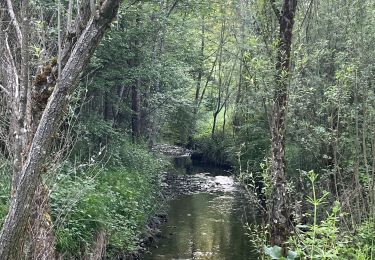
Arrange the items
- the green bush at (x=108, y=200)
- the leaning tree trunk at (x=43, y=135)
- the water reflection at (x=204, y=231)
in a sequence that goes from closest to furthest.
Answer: the leaning tree trunk at (x=43, y=135) < the green bush at (x=108, y=200) < the water reflection at (x=204, y=231)

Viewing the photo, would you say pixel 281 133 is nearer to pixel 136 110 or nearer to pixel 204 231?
pixel 204 231

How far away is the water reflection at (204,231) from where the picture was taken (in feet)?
32.8

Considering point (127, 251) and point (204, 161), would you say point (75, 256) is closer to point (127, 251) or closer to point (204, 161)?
point (127, 251)

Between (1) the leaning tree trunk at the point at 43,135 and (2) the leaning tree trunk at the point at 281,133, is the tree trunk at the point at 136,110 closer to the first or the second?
(2) the leaning tree trunk at the point at 281,133

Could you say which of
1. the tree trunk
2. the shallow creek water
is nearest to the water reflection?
the shallow creek water

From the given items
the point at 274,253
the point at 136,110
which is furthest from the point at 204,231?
the point at 274,253

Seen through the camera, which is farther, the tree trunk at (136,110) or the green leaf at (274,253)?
the tree trunk at (136,110)

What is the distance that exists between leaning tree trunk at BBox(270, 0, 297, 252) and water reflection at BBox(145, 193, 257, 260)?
4.09 m

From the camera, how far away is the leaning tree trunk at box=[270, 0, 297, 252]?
5.91 m

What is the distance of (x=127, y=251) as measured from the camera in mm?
8484

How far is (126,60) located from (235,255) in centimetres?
570

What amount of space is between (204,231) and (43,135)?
29.8ft

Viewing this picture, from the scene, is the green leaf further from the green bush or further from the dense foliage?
the green bush

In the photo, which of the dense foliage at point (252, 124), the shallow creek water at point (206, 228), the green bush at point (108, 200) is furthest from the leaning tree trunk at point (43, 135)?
the shallow creek water at point (206, 228)
